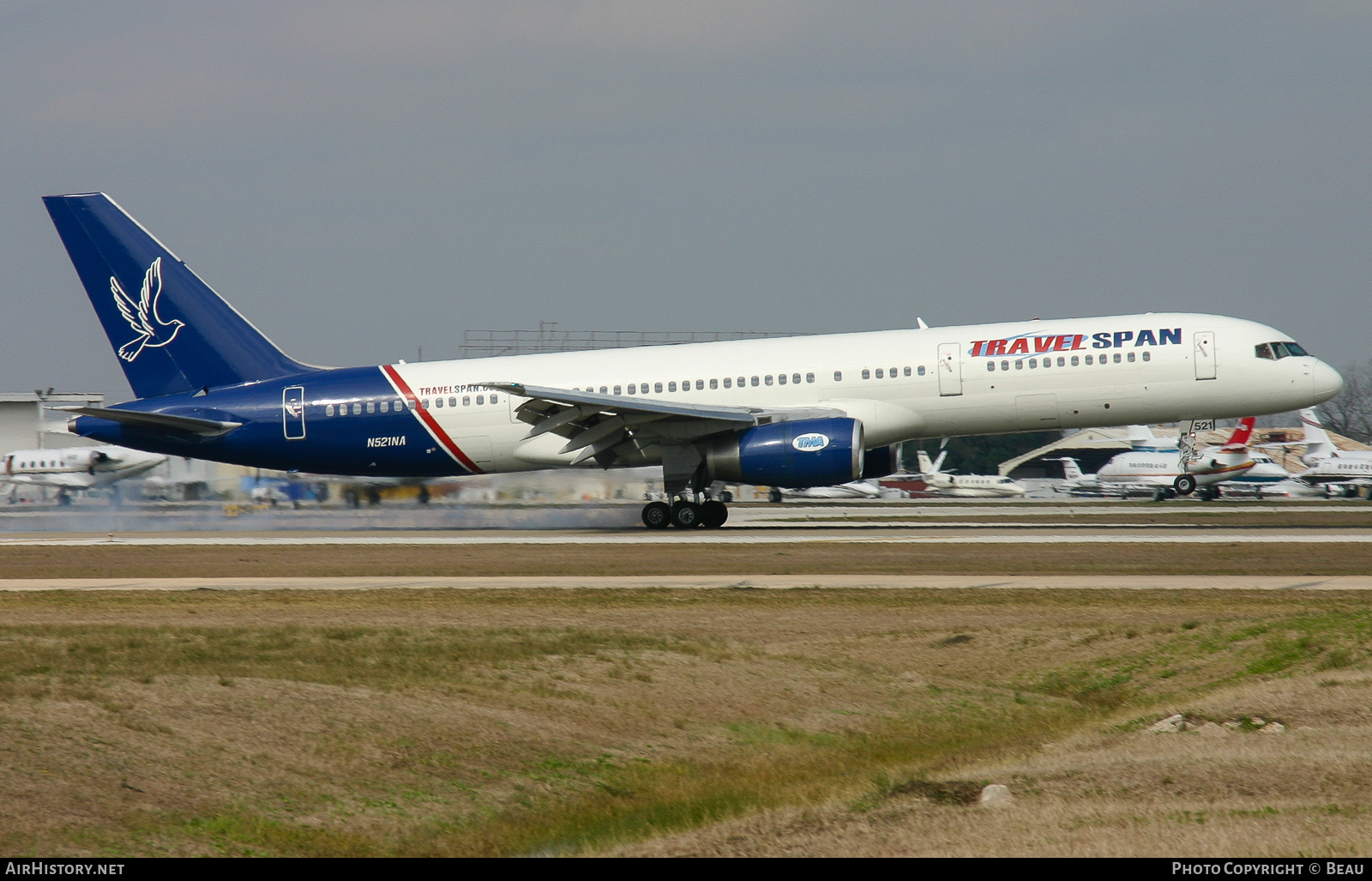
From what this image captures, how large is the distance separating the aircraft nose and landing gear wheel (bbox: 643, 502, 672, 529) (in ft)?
54.4

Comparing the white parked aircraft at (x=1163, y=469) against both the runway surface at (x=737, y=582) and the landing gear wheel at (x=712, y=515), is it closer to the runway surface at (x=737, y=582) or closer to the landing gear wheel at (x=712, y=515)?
the landing gear wheel at (x=712, y=515)

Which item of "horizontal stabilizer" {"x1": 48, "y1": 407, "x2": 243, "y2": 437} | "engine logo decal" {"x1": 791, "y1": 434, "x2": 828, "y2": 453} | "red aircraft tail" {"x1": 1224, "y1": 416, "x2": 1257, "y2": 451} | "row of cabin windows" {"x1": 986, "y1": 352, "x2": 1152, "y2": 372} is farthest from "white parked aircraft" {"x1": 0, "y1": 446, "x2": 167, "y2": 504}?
"red aircraft tail" {"x1": 1224, "y1": 416, "x2": 1257, "y2": 451}

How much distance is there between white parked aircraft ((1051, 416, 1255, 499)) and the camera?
63250 mm

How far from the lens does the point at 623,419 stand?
3070cm

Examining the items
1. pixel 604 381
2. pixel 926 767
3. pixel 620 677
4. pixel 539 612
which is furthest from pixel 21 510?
pixel 926 767

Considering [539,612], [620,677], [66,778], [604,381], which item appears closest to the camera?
[66,778]

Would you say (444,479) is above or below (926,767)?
above

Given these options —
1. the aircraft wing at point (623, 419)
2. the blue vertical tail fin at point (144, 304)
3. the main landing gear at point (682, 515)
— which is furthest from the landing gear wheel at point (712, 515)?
the blue vertical tail fin at point (144, 304)

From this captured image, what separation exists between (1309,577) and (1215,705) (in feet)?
34.6

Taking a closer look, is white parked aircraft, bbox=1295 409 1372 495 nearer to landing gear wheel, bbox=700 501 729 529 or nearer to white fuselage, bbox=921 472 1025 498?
white fuselage, bbox=921 472 1025 498

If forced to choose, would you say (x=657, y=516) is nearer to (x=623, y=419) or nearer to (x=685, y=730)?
(x=623, y=419)

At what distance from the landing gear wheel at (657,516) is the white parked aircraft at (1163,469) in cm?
3314

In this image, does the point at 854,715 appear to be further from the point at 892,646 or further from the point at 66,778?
the point at 66,778
